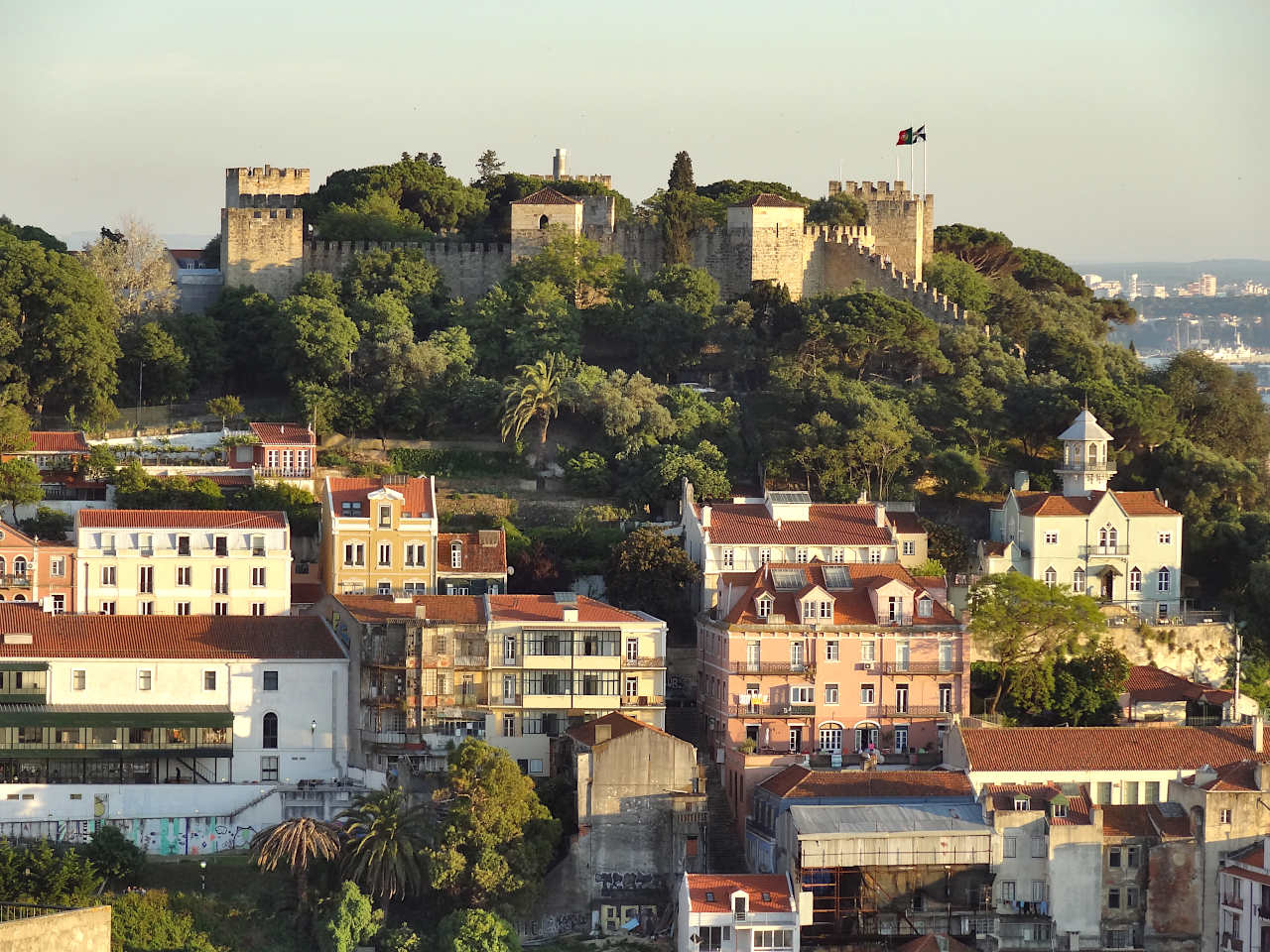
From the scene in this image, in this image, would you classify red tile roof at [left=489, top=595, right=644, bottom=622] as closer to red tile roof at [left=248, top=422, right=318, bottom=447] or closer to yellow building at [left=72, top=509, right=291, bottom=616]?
yellow building at [left=72, top=509, right=291, bottom=616]

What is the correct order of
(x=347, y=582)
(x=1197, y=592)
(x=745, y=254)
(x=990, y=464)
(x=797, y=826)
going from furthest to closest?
(x=745, y=254), (x=990, y=464), (x=1197, y=592), (x=347, y=582), (x=797, y=826)

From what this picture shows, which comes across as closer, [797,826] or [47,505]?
[797,826]

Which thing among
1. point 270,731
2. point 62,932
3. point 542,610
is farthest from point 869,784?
point 62,932

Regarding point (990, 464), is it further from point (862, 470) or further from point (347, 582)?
point (347, 582)

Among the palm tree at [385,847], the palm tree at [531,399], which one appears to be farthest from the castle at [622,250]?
the palm tree at [385,847]

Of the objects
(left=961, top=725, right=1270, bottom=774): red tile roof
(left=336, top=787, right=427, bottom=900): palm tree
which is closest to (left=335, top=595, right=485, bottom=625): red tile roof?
(left=336, top=787, right=427, bottom=900): palm tree

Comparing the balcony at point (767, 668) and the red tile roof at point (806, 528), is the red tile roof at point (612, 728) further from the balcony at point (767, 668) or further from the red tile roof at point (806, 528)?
the red tile roof at point (806, 528)

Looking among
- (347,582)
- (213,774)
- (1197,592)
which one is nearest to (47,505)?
(347,582)
